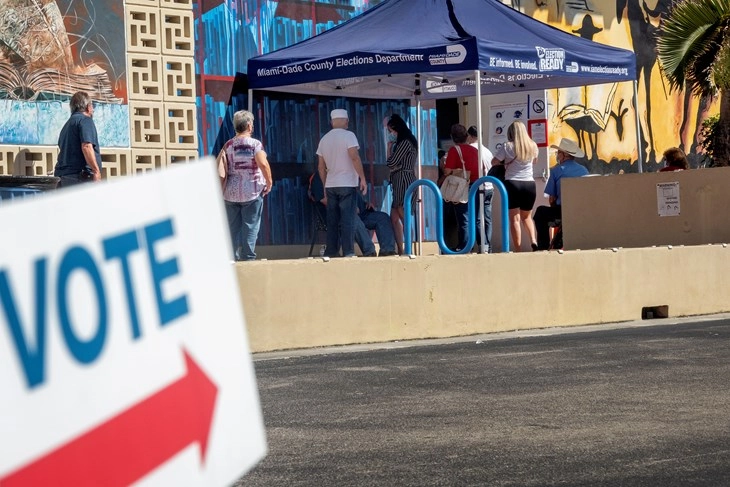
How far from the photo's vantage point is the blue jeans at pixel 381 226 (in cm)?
1728

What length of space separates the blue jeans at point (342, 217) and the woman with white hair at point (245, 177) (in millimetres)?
1209

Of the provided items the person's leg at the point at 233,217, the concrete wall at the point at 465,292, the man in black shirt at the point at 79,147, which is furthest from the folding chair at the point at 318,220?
the man in black shirt at the point at 79,147

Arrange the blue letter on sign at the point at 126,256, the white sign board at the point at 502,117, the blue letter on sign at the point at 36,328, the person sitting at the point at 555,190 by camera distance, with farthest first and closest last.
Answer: the white sign board at the point at 502,117 → the person sitting at the point at 555,190 → the blue letter on sign at the point at 126,256 → the blue letter on sign at the point at 36,328

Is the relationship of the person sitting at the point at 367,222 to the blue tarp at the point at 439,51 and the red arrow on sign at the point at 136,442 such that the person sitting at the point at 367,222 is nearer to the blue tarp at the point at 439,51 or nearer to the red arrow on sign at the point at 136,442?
the blue tarp at the point at 439,51

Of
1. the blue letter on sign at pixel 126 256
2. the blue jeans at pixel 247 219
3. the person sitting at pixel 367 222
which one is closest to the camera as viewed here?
the blue letter on sign at pixel 126 256

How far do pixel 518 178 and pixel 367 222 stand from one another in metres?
2.38

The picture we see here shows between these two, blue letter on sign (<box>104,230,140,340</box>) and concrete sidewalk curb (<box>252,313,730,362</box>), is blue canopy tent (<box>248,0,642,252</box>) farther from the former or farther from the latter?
blue letter on sign (<box>104,230,140,340</box>)

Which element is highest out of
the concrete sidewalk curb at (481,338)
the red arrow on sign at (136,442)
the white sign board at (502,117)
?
the white sign board at (502,117)

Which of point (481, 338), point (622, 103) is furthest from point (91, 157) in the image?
point (622, 103)

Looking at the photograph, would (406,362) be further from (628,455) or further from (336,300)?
(628,455)

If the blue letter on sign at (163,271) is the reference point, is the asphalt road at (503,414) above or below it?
below

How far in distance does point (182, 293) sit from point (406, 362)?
24.9 feet

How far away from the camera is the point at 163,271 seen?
228cm

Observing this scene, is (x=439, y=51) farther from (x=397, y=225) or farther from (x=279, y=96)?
(x=279, y=96)
